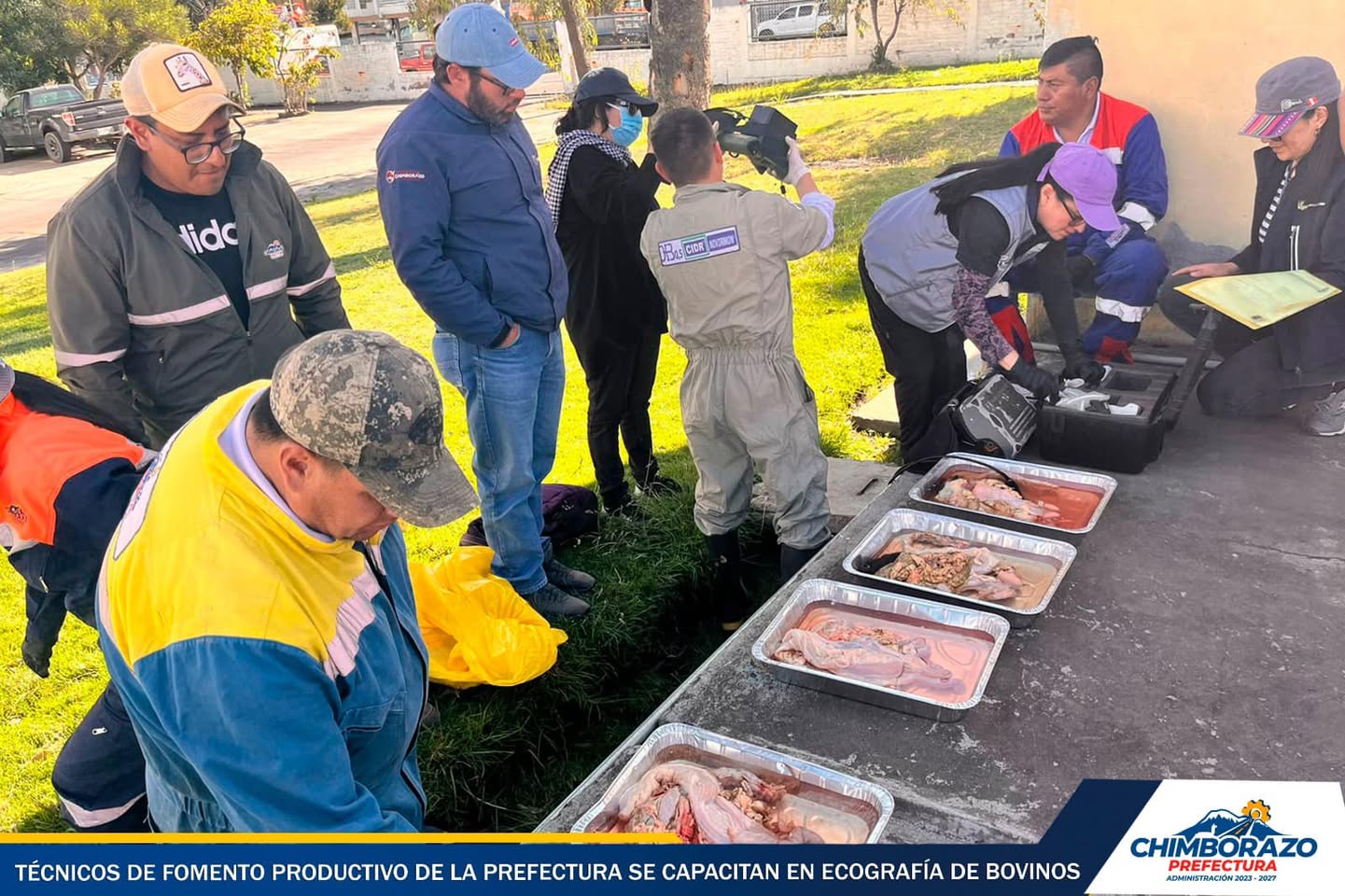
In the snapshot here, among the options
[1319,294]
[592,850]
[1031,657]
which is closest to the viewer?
[592,850]

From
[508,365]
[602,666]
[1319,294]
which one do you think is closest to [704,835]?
[602,666]

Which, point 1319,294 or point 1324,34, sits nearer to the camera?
point 1319,294

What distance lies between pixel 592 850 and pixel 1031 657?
1.57 m

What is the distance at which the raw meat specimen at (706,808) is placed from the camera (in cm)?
237

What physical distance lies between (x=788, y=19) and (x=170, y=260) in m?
24.7

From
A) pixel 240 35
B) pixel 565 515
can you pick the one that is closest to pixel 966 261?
pixel 565 515

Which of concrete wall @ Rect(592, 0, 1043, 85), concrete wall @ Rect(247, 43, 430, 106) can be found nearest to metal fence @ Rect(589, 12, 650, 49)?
concrete wall @ Rect(247, 43, 430, 106)

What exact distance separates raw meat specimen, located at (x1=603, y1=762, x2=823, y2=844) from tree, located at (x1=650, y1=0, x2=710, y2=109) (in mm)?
4412

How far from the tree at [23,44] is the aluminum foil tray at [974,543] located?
94.2 feet

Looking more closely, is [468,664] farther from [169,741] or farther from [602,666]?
[169,741]

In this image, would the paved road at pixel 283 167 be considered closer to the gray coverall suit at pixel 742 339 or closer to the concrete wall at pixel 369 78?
the concrete wall at pixel 369 78

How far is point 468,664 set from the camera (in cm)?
338

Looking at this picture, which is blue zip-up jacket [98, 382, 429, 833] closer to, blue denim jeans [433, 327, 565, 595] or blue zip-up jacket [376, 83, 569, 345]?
blue zip-up jacket [376, 83, 569, 345]
